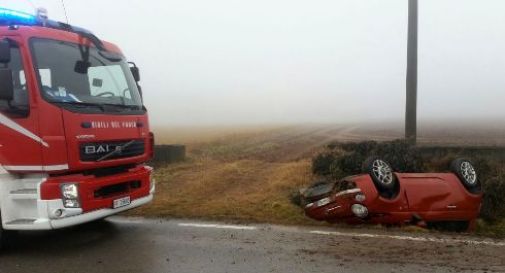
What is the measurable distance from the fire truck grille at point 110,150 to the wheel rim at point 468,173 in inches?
181

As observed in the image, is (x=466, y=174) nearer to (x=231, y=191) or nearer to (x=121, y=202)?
(x=231, y=191)

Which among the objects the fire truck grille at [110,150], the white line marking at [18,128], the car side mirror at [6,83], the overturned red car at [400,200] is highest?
the car side mirror at [6,83]

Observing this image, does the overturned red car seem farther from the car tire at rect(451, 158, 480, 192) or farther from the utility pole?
the utility pole

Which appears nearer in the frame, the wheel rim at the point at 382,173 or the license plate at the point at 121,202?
the license plate at the point at 121,202

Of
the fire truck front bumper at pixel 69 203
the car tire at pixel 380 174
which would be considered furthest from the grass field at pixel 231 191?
the fire truck front bumper at pixel 69 203

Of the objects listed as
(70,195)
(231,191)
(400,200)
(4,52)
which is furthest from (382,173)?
(4,52)

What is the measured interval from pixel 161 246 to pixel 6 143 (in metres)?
2.12

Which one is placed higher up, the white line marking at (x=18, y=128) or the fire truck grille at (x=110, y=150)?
the white line marking at (x=18, y=128)

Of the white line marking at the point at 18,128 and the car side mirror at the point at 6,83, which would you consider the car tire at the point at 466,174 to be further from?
the car side mirror at the point at 6,83

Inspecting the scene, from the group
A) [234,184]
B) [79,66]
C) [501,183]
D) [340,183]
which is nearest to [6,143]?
[79,66]

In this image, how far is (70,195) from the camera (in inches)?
234

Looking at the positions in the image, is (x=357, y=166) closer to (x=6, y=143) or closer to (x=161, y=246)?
(x=161, y=246)

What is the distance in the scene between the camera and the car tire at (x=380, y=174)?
7.27 m

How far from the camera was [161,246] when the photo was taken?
647 centimetres
